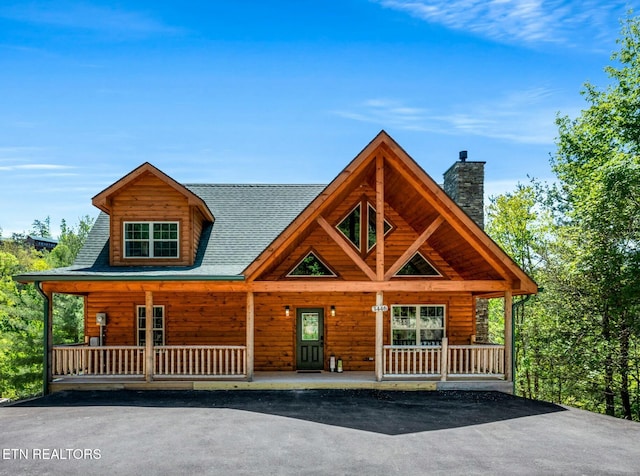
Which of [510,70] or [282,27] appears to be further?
[510,70]

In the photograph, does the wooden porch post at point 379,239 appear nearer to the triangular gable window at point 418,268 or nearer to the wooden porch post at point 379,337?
the wooden porch post at point 379,337

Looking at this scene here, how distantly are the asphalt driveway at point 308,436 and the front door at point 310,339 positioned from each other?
10.3 feet

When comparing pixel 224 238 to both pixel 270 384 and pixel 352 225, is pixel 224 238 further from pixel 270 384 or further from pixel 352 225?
pixel 270 384

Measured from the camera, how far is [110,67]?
618 inches

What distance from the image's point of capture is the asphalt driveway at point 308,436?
6.34m

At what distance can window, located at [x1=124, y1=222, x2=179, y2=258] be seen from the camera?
13.2 meters

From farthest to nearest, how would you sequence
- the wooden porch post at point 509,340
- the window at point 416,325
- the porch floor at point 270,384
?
1. the window at point 416,325
2. the wooden porch post at point 509,340
3. the porch floor at point 270,384

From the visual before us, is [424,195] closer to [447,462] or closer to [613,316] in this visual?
[447,462]

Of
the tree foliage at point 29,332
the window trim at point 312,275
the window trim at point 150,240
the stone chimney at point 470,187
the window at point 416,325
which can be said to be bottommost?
the tree foliage at point 29,332

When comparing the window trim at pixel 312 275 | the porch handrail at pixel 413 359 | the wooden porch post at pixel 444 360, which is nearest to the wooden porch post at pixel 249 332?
the window trim at pixel 312 275

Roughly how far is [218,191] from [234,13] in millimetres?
5951

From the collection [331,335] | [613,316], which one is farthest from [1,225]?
[613,316]

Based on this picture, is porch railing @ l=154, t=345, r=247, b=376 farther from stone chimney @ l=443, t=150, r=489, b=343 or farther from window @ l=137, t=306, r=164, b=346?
stone chimney @ l=443, t=150, r=489, b=343

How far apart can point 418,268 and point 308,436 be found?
23.5 feet
